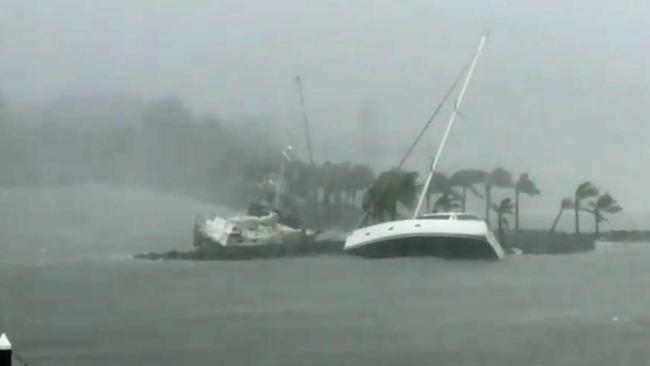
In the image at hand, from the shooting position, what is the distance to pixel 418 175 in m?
A: 3.01

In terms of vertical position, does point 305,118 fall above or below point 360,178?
above

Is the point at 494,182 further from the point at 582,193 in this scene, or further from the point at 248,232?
the point at 248,232

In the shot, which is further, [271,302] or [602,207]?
[602,207]

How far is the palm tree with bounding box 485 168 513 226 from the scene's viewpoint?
3.01 meters

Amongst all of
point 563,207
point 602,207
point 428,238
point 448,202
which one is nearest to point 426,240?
point 428,238

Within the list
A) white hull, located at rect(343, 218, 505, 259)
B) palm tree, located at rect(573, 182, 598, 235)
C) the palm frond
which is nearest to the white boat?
white hull, located at rect(343, 218, 505, 259)

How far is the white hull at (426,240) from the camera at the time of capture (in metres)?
2.97

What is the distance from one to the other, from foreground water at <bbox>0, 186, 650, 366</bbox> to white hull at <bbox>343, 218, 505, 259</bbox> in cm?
3

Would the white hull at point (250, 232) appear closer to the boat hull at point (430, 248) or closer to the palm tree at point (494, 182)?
the boat hull at point (430, 248)

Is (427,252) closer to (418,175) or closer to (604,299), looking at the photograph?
(418,175)

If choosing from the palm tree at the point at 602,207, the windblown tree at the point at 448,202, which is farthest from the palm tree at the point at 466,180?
the palm tree at the point at 602,207

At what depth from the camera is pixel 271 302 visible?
116 inches

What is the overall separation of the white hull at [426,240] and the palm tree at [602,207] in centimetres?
29

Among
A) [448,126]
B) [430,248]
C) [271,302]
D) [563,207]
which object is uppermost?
[448,126]
